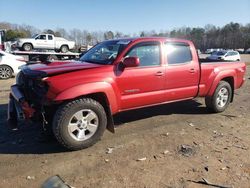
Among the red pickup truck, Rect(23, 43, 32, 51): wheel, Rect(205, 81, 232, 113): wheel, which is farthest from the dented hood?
Rect(23, 43, 32, 51): wheel

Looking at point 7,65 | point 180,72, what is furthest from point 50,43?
point 180,72

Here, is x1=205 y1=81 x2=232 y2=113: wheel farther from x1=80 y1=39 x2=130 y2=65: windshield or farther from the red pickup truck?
x1=80 y1=39 x2=130 y2=65: windshield

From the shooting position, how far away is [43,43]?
26.5m

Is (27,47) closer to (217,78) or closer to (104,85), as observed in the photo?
(217,78)

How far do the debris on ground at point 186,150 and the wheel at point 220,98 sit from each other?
239cm

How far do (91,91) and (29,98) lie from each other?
3.59 feet

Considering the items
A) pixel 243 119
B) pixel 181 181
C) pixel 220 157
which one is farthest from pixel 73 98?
pixel 243 119

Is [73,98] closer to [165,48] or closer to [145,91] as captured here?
[145,91]

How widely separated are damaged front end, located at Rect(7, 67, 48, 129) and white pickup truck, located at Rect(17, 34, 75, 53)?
839 inches

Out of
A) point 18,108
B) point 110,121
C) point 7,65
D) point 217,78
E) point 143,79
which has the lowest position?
point 110,121

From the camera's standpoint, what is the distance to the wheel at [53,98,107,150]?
4879 millimetres

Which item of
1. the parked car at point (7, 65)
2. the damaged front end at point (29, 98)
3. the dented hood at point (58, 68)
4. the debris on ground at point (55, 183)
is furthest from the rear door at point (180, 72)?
the parked car at point (7, 65)

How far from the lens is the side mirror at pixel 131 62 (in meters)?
5.51

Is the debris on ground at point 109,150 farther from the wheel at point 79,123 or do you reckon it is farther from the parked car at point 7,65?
the parked car at point 7,65
